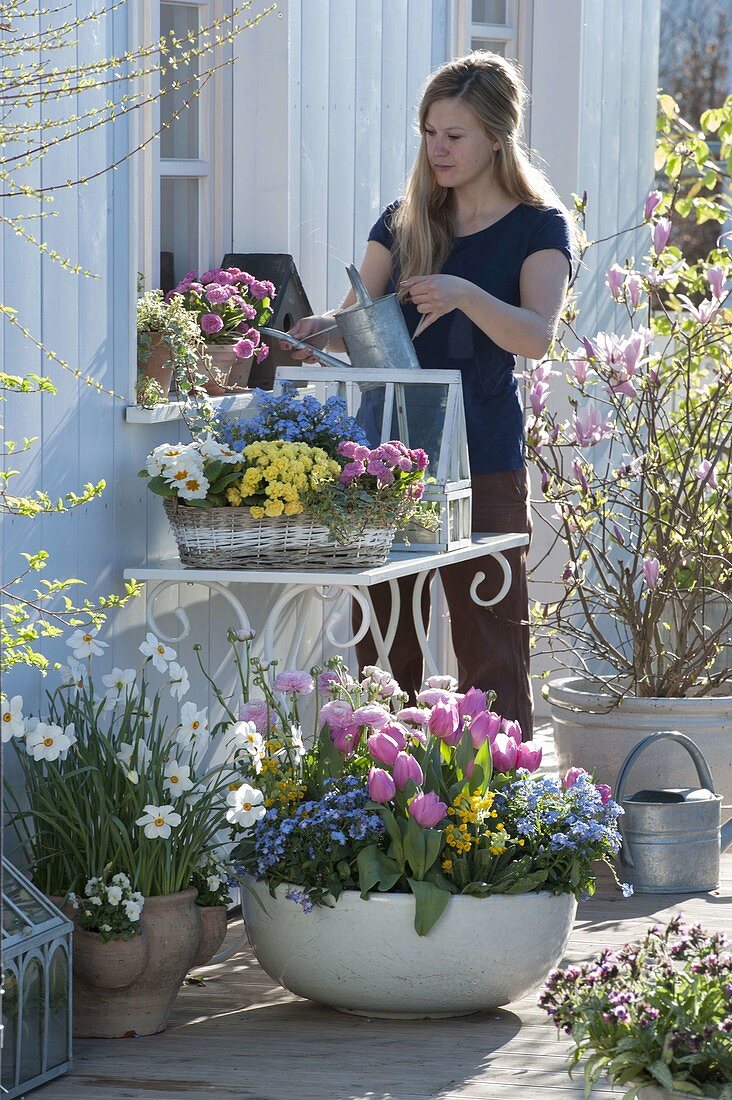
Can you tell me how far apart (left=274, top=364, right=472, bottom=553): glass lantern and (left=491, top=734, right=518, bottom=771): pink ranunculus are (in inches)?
20.0

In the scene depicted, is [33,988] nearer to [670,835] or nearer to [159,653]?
[159,653]

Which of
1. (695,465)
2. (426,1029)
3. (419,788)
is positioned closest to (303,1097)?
(426,1029)

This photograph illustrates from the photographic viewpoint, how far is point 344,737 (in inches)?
130

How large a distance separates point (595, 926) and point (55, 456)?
1.52 meters

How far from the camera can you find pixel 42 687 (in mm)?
3271

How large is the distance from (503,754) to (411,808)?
0.28 m

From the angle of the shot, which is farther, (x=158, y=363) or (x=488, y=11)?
Result: (x=488, y=11)

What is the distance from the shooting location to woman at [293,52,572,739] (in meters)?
3.84

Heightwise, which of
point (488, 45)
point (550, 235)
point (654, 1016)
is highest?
point (488, 45)

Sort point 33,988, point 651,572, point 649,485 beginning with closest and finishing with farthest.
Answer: point 33,988 → point 651,572 → point 649,485

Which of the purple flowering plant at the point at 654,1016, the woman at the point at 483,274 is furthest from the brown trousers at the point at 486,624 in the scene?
the purple flowering plant at the point at 654,1016

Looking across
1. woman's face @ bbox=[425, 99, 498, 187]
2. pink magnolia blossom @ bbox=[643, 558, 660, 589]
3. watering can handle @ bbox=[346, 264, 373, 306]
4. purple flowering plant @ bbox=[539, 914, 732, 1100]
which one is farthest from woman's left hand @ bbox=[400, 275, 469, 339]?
purple flowering plant @ bbox=[539, 914, 732, 1100]

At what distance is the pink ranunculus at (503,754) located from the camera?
3.29 metres

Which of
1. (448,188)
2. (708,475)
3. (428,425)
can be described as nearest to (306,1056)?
(428,425)
